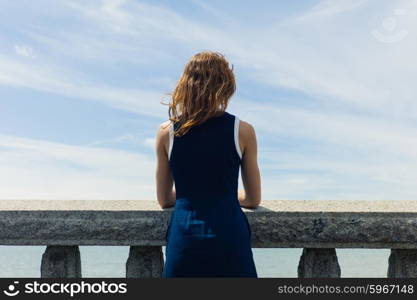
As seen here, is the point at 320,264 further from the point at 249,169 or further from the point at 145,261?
the point at 145,261

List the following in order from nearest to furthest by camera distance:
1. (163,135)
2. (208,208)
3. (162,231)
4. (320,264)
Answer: (208,208)
(163,135)
(162,231)
(320,264)

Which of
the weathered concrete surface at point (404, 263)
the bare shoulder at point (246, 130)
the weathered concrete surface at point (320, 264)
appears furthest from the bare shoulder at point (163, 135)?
the weathered concrete surface at point (404, 263)

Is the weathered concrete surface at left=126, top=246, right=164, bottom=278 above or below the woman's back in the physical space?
below

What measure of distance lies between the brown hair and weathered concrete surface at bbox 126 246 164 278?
89cm

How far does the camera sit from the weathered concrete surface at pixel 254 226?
3312 mm

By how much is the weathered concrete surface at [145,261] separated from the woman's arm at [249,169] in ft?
2.20

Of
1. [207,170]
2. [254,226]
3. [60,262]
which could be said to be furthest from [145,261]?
[207,170]

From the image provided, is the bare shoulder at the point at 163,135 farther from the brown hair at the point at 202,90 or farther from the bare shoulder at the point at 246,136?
the bare shoulder at the point at 246,136

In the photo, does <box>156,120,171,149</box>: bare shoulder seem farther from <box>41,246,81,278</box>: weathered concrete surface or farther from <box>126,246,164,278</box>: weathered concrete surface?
<box>41,246,81,278</box>: weathered concrete surface

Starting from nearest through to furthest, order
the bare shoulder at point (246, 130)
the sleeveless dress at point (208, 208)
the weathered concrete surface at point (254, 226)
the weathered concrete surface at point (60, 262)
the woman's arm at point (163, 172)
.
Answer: the sleeveless dress at point (208, 208) → the bare shoulder at point (246, 130) → the woman's arm at point (163, 172) → the weathered concrete surface at point (254, 226) → the weathered concrete surface at point (60, 262)

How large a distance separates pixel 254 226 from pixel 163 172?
68 cm

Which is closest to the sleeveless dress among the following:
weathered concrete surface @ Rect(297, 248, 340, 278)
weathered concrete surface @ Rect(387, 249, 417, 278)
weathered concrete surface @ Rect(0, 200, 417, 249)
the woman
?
the woman

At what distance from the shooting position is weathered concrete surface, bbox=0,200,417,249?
3312 mm

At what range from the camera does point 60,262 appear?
345cm
